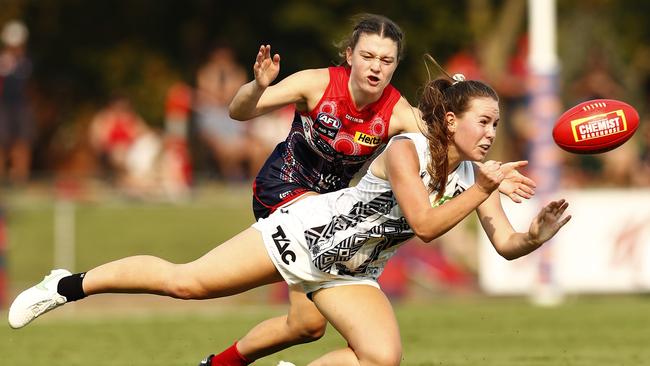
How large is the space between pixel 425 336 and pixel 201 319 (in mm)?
2338

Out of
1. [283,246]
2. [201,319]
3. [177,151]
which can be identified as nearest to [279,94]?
[283,246]

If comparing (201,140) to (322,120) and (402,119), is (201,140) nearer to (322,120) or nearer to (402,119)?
(322,120)

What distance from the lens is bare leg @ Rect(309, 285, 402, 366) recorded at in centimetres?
552

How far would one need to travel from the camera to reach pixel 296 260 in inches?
227

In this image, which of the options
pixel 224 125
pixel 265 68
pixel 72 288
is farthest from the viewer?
pixel 224 125

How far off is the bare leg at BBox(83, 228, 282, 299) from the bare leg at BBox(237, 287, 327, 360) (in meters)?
0.41

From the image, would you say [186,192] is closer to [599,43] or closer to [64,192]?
[64,192]

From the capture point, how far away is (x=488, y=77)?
20.2 metres

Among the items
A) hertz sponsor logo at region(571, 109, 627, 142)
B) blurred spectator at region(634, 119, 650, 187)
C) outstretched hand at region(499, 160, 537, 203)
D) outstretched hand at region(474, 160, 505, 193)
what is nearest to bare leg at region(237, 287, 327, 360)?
outstretched hand at region(499, 160, 537, 203)

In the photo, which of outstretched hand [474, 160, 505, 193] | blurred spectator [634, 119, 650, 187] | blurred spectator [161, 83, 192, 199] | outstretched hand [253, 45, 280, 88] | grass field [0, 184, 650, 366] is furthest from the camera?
blurred spectator [161, 83, 192, 199]

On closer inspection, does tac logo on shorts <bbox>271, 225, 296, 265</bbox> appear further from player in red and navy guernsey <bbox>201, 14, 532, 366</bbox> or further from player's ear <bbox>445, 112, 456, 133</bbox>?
player's ear <bbox>445, 112, 456, 133</bbox>

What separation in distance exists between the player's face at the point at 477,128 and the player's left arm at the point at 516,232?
1.20 feet

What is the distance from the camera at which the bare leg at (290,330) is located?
6.32 meters

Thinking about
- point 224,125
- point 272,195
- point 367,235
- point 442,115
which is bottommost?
point 367,235
